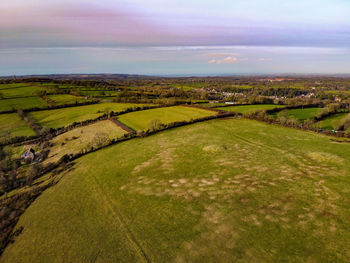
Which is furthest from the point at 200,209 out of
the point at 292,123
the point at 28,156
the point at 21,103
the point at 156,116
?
the point at 21,103

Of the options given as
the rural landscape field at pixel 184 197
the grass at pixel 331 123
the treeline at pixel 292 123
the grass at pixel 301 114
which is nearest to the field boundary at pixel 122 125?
the rural landscape field at pixel 184 197

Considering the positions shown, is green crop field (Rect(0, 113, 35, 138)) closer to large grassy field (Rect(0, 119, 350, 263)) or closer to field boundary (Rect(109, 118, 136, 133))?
field boundary (Rect(109, 118, 136, 133))

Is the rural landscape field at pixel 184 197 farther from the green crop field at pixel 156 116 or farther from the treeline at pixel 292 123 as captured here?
the green crop field at pixel 156 116

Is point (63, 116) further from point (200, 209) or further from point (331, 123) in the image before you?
point (331, 123)

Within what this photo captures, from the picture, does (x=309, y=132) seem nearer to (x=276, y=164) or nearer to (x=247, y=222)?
(x=276, y=164)

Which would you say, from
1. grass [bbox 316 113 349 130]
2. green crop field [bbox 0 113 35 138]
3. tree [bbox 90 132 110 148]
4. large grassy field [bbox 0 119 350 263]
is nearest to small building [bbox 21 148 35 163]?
tree [bbox 90 132 110 148]

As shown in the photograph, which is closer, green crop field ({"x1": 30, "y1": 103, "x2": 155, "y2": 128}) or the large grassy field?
the large grassy field

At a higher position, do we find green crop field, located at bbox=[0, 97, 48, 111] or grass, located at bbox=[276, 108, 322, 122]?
green crop field, located at bbox=[0, 97, 48, 111]
